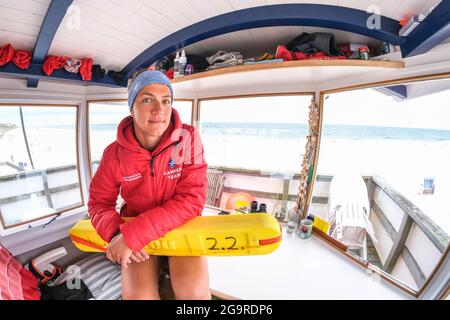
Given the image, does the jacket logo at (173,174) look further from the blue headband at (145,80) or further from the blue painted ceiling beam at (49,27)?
the blue painted ceiling beam at (49,27)

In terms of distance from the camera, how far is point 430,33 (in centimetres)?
85

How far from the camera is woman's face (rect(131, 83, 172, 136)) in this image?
26.8 inches

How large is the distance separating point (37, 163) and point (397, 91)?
364cm

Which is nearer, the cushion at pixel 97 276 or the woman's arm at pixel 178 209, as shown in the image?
the woman's arm at pixel 178 209

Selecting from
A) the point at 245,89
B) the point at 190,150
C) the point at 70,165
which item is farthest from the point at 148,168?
the point at 70,165

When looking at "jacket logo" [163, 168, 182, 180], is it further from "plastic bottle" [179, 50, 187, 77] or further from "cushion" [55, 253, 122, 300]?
"cushion" [55, 253, 122, 300]

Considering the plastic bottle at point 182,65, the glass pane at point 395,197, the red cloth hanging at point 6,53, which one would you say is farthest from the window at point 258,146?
the red cloth hanging at point 6,53

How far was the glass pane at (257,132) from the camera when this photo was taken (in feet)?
6.56

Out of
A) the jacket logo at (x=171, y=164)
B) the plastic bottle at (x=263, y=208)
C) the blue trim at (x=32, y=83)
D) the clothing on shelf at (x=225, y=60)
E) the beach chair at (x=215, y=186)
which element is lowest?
the beach chair at (x=215, y=186)

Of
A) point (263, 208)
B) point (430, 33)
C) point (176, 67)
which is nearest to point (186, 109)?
point (176, 67)

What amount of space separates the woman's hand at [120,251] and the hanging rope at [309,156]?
1463mm

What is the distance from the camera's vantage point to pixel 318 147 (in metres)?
1.57

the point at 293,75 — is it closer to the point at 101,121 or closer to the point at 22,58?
the point at 22,58
